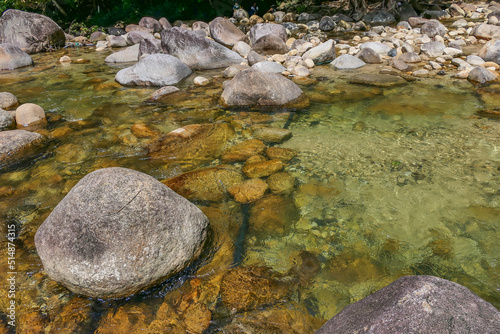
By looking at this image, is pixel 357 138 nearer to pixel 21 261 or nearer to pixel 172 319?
pixel 172 319

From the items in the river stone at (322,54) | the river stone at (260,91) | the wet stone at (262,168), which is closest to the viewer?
the wet stone at (262,168)

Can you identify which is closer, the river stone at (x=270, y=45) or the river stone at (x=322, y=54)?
the river stone at (x=322, y=54)

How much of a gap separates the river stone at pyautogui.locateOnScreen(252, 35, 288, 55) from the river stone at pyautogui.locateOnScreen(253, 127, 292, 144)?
20.5 ft

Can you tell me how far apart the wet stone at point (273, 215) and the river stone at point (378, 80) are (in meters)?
4.90

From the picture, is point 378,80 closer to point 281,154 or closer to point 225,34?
point 281,154

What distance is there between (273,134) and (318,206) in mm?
1876

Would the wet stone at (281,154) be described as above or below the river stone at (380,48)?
above

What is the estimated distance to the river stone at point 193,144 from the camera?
4.79 meters

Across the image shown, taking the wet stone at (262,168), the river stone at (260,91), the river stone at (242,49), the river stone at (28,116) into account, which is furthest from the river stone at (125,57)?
the wet stone at (262,168)

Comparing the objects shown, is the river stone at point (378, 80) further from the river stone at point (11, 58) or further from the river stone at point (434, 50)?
the river stone at point (11, 58)

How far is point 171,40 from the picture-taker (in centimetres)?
996

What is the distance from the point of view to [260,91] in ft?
20.9

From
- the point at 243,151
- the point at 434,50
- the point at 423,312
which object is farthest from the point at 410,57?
the point at 423,312

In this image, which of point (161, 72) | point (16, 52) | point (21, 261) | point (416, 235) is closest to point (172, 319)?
point (21, 261)
